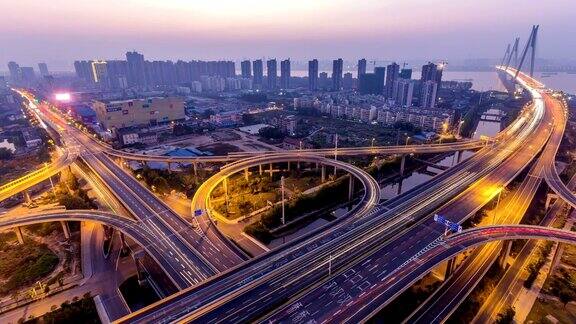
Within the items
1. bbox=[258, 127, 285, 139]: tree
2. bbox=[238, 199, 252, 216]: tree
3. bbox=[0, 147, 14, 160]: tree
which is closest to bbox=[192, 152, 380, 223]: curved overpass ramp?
bbox=[238, 199, 252, 216]: tree

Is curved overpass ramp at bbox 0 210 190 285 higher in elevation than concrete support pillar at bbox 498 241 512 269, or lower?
higher

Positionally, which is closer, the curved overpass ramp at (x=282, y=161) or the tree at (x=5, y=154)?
the curved overpass ramp at (x=282, y=161)

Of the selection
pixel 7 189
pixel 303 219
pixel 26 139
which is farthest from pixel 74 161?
pixel 303 219

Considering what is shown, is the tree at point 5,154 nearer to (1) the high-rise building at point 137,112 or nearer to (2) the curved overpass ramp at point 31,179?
(2) the curved overpass ramp at point 31,179

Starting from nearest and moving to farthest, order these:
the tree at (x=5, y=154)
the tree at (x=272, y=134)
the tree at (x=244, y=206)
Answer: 1. the tree at (x=244, y=206)
2. the tree at (x=5, y=154)
3. the tree at (x=272, y=134)

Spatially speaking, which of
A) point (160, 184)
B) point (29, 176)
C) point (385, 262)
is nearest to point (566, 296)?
point (385, 262)

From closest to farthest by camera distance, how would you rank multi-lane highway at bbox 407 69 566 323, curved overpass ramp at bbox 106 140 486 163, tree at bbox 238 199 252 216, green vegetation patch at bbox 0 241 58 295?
multi-lane highway at bbox 407 69 566 323, green vegetation patch at bbox 0 241 58 295, tree at bbox 238 199 252 216, curved overpass ramp at bbox 106 140 486 163

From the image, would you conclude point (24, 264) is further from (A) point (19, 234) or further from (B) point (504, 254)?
(B) point (504, 254)

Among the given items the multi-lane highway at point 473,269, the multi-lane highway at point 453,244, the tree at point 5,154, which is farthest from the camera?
the tree at point 5,154

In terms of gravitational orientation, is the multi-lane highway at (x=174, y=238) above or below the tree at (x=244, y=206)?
above

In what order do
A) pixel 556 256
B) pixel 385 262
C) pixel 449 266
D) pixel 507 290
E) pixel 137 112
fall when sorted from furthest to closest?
1. pixel 137 112
2. pixel 556 256
3. pixel 449 266
4. pixel 507 290
5. pixel 385 262

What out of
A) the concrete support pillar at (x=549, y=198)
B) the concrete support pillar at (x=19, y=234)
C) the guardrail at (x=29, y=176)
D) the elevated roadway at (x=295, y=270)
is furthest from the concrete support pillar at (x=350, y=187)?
Result: the guardrail at (x=29, y=176)

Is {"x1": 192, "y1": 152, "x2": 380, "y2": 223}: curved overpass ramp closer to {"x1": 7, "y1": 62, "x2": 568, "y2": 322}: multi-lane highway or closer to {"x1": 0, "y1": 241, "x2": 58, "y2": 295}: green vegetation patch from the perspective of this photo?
{"x1": 7, "y1": 62, "x2": 568, "y2": 322}: multi-lane highway

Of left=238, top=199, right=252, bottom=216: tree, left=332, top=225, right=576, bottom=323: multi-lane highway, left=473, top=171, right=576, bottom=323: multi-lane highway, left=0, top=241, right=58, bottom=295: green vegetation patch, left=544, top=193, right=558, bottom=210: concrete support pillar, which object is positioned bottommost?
left=473, top=171, right=576, bottom=323: multi-lane highway
